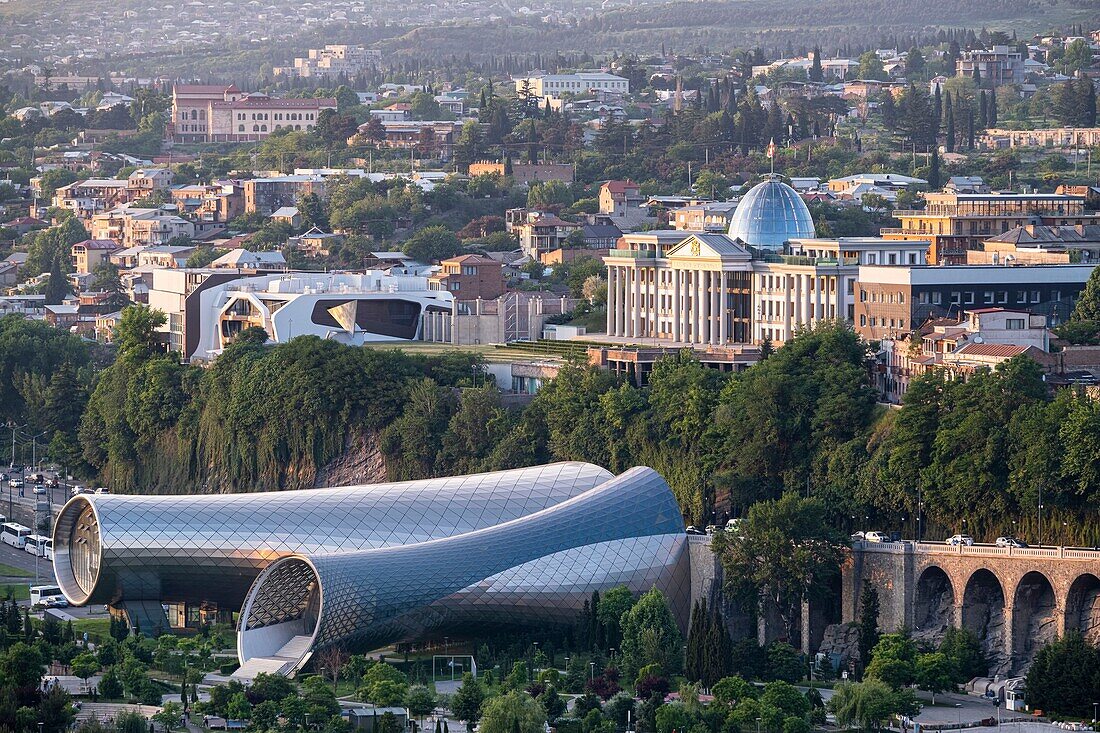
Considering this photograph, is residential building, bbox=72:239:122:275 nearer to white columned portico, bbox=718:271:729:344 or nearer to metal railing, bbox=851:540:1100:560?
white columned portico, bbox=718:271:729:344

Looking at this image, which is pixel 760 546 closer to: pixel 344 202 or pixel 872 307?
pixel 872 307

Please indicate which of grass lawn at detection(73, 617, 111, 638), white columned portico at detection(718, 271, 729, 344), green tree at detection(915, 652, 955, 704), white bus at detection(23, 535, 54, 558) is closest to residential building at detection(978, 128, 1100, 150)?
white columned portico at detection(718, 271, 729, 344)

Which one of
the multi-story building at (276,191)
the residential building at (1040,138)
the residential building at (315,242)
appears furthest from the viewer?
the multi-story building at (276,191)

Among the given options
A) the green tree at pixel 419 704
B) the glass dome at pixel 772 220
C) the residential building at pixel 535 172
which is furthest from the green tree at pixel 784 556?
the residential building at pixel 535 172

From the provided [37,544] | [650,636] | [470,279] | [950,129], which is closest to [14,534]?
[37,544]

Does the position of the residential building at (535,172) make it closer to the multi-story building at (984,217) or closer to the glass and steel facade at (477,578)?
the multi-story building at (984,217)
